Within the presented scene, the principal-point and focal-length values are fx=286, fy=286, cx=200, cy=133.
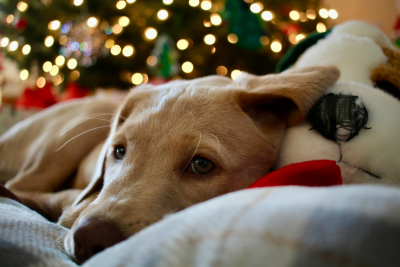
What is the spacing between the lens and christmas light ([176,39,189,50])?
147 inches

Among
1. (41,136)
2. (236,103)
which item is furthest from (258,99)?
(41,136)

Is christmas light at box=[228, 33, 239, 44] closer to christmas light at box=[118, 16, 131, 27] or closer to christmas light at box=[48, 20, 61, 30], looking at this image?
christmas light at box=[118, 16, 131, 27]

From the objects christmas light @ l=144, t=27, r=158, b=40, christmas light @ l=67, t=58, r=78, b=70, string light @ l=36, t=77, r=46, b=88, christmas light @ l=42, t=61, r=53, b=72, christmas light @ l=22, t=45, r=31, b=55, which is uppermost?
christmas light @ l=144, t=27, r=158, b=40

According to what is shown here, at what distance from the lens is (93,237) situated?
0.72m

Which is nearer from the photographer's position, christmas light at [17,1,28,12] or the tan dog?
the tan dog

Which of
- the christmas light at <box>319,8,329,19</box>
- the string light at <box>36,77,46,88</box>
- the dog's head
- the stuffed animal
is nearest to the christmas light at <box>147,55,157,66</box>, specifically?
the string light at <box>36,77,46,88</box>

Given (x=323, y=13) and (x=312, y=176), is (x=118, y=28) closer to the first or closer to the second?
(x=323, y=13)

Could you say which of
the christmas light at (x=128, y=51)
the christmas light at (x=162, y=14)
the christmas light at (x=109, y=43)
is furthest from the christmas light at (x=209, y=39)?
the christmas light at (x=109, y=43)

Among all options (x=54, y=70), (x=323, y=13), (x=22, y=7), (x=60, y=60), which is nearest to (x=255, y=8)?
(x=323, y=13)

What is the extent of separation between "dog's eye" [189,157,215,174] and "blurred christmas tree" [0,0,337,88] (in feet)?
8.64

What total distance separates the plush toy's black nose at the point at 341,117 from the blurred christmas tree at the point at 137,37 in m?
2.71

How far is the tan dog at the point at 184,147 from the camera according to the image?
83cm

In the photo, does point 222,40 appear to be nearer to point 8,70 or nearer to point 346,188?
point 346,188

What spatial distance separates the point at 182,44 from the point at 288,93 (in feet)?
9.51
